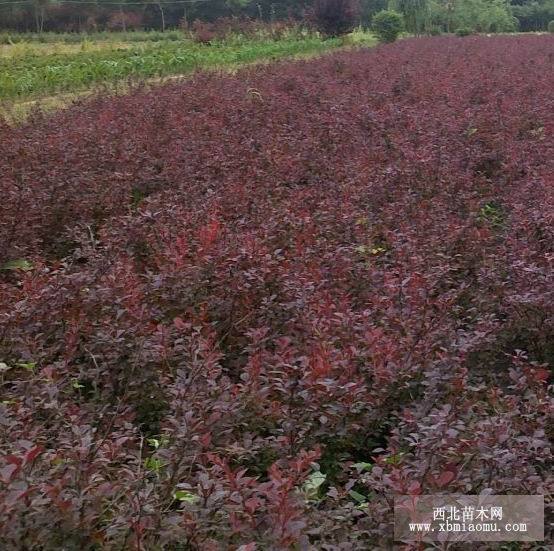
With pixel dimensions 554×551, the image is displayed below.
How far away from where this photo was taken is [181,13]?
143ft

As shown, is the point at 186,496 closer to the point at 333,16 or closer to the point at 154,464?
the point at 154,464

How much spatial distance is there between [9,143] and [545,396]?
5124mm

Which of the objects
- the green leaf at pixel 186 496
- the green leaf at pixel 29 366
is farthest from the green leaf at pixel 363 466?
the green leaf at pixel 29 366

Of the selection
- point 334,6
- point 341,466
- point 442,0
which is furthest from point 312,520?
point 442,0

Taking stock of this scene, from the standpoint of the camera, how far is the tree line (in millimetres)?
37844

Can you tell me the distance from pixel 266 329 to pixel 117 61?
17.8 m

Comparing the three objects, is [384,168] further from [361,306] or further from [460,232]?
[361,306]

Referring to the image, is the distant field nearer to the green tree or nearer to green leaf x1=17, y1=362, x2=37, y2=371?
the green tree

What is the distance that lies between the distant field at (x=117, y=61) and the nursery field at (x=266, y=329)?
8.91 metres

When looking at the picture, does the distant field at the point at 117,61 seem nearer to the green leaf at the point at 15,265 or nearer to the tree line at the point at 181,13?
the tree line at the point at 181,13

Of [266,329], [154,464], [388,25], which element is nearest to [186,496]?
[154,464]

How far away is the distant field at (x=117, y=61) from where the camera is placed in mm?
15031

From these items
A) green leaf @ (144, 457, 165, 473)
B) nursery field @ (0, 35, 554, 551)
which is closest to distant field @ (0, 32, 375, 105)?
nursery field @ (0, 35, 554, 551)

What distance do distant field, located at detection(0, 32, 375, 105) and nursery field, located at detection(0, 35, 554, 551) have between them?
8.91 m
